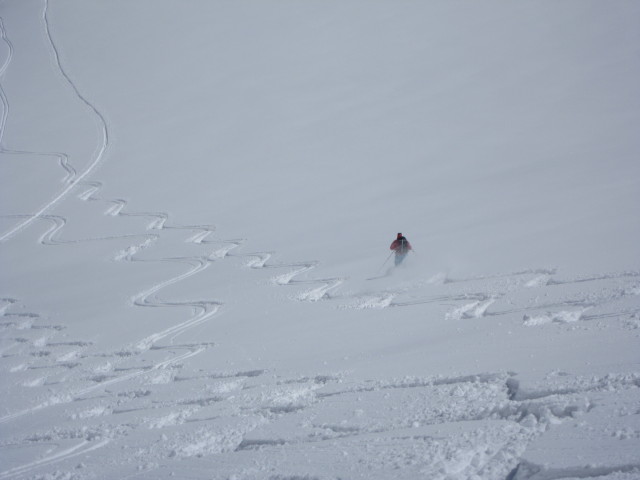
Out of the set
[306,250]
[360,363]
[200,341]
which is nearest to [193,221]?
[306,250]

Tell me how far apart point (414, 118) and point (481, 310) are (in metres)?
12.1

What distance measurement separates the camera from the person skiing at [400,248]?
8516 mm

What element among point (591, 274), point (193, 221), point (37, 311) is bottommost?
point (591, 274)

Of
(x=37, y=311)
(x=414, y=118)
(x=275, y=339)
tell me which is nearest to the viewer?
(x=275, y=339)

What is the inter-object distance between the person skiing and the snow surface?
0.33 m

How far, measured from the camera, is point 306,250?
10.3 m

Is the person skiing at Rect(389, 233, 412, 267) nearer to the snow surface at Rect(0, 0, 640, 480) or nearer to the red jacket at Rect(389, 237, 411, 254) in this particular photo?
the red jacket at Rect(389, 237, 411, 254)

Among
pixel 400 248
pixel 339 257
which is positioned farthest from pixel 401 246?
pixel 339 257

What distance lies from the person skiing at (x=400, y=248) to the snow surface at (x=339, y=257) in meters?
0.33

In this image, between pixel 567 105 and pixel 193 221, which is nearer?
pixel 193 221

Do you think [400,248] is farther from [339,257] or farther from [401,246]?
[339,257]

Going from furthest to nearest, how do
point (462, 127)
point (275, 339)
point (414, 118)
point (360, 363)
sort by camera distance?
point (414, 118)
point (462, 127)
point (275, 339)
point (360, 363)

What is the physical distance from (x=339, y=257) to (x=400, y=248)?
138 cm

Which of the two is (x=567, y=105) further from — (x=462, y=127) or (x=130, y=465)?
(x=130, y=465)
